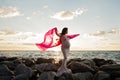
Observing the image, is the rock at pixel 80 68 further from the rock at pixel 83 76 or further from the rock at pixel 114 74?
the rock at pixel 114 74

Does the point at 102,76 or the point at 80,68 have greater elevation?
the point at 80,68

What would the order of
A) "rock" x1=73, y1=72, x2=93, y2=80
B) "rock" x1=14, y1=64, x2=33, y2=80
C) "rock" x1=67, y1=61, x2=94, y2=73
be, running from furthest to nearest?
"rock" x1=67, y1=61, x2=94, y2=73
"rock" x1=14, y1=64, x2=33, y2=80
"rock" x1=73, y1=72, x2=93, y2=80

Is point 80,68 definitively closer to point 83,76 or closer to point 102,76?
point 83,76

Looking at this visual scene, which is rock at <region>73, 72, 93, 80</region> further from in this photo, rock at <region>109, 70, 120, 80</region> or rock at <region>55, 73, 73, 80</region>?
rock at <region>109, 70, 120, 80</region>

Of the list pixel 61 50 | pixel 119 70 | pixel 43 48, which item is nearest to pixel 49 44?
pixel 43 48

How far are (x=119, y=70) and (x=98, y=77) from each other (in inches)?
58.4

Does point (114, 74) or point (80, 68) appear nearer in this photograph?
point (114, 74)

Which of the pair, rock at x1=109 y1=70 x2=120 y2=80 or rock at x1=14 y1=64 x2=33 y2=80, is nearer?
rock at x1=14 y1=64 x2=33 y2=80

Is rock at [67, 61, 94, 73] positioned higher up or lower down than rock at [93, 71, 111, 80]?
higher up

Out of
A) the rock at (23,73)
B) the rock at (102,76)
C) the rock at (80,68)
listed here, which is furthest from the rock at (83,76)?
the rock at (23,73)

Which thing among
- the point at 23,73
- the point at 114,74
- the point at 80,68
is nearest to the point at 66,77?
the point at 80,68

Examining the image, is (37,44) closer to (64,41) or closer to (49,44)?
(49,44)

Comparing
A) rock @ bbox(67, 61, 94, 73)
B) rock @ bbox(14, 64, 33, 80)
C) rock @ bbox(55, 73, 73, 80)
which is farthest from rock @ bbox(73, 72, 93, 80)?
rock @ bbox(14, 64, 33, 80)

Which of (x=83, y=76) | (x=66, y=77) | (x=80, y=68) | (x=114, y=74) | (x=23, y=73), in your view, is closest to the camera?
(x=66, y=77)
